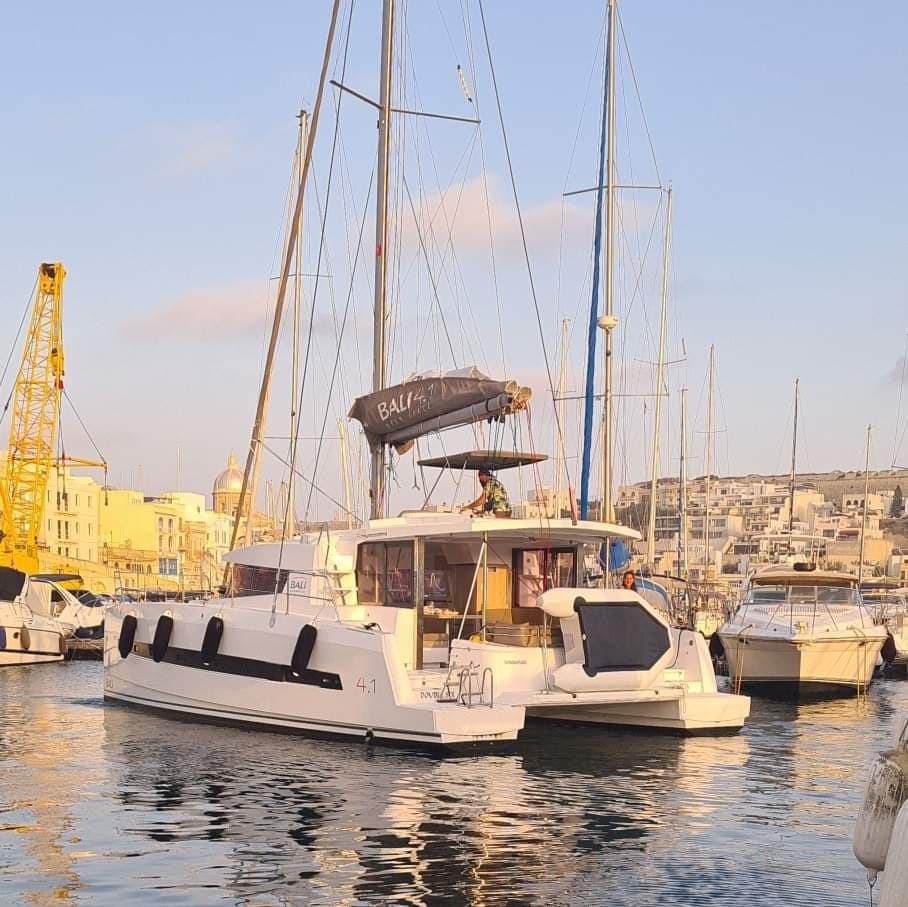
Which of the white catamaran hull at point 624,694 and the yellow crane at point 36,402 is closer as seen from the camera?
the white catamaran hull at point 624,694

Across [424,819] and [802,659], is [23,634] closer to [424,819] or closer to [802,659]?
[802,659]

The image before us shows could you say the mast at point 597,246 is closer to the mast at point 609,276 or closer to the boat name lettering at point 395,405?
the mast at point 609,276

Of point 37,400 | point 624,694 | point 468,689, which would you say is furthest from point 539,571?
point 37,400

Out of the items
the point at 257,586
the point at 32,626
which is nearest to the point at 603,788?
the point at 257,586

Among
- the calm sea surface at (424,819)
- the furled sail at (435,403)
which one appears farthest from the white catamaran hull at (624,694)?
the furled sail at (435,403)

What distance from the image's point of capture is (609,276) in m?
27.7

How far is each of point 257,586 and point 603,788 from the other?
6564 mm

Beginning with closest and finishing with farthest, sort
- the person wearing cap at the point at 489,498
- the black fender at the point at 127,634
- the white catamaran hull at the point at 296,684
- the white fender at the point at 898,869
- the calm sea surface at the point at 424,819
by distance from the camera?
the white fender at the point at 898,869 < the calm sea surface at the point at 424,819 < the white catamaran hull at the point at 296,684 < the person wearing cap at the point at 489,498 < the black fender at the point at 127,634

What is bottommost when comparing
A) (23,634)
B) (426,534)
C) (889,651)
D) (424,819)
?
(424,819)

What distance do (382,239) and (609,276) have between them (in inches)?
361

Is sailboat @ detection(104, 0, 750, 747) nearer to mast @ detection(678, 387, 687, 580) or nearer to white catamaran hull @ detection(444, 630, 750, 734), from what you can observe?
white catamaran hull @ detection(444, 630, 750, 734)

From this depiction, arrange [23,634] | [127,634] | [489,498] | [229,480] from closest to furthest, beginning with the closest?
[489,498]
[127,634]
[23,634]
[229,480]

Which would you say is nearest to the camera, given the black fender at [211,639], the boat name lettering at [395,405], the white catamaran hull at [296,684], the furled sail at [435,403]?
the white catamaran hull at [296,684]

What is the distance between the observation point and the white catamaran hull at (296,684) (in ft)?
48.6
